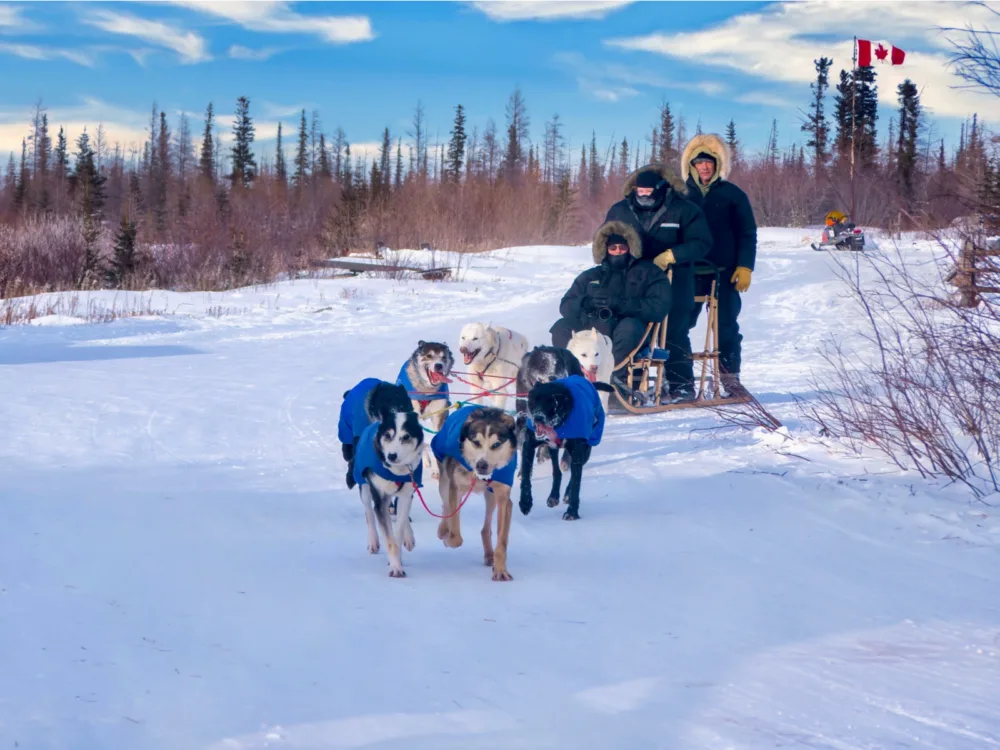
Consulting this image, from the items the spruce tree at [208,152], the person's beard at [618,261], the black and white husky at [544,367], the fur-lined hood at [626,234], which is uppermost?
the spruce tree at [208,152]

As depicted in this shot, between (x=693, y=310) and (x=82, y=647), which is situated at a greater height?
(x=693, y=310)

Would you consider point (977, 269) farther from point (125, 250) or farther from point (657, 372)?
point (125, 250)

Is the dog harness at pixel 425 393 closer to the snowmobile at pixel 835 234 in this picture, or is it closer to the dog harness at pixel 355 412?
the dog harness at pixel 355 412

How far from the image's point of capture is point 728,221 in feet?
26.5

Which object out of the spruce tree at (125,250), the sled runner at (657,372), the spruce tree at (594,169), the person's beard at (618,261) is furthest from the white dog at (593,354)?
the spruce tree at (594,169)

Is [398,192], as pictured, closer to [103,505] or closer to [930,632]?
[103,505]

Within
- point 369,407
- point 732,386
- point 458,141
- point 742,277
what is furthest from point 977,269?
point 458,141

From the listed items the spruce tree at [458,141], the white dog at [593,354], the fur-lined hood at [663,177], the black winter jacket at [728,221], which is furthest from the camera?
the spruce tree at [458,141]

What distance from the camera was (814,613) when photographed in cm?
359

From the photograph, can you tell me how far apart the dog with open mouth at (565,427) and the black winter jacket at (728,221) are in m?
3.12

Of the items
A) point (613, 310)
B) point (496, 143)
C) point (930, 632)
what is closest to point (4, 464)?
point (613, 310)

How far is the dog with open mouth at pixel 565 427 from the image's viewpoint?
16.6ft

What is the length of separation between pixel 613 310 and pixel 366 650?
4.82 meters

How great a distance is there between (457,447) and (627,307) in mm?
3549
